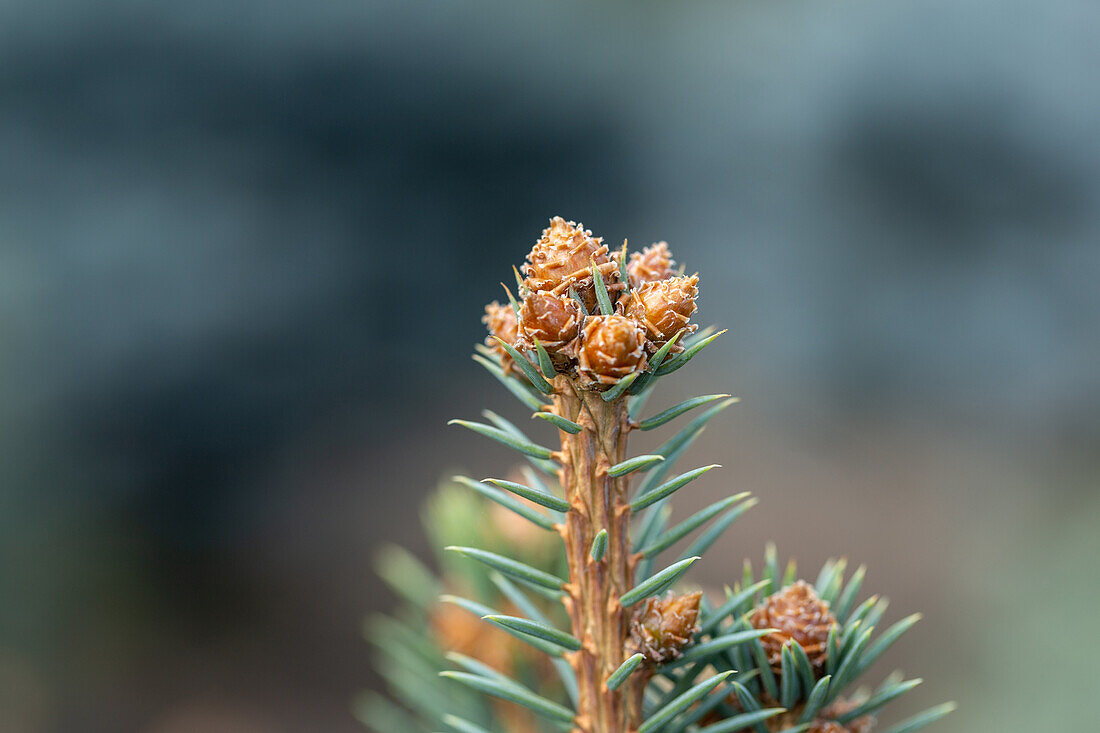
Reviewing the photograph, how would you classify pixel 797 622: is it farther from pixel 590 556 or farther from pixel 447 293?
pixel 447 293

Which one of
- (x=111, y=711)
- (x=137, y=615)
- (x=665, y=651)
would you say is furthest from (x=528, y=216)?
→ (x=665, y=651)

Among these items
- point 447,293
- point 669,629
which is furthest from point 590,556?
point 447,293

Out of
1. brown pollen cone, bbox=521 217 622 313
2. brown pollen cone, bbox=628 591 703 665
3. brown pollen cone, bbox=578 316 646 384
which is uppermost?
brown pollen cone, bbox=521 217 622 313

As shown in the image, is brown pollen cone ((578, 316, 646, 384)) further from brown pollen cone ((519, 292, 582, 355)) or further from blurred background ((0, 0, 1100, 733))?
blurred background ((0, 0, 1100, 733))

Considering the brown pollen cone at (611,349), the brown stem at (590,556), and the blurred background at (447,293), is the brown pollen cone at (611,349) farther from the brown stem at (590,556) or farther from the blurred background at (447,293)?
the blurred background at (447,293)

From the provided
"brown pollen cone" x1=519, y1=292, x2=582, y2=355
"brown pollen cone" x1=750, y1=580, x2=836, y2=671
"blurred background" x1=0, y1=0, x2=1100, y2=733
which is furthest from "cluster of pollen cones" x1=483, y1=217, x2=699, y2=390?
"blurred background" x1=0, y1=0, x2=1100, y2=733
